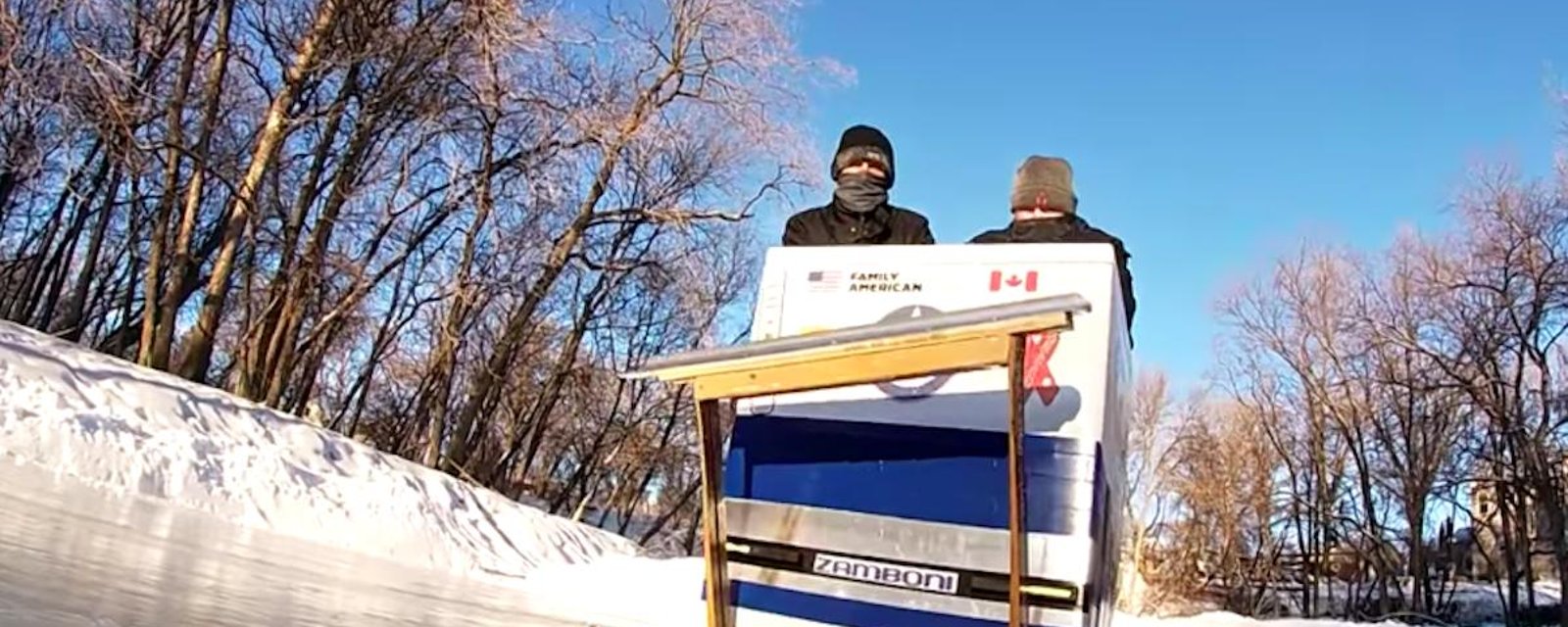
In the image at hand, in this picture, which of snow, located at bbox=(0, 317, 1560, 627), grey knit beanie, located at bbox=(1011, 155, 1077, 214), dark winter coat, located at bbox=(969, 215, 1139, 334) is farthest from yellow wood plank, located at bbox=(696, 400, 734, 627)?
snow, located at bbox=(0, 317, 1560, 627)

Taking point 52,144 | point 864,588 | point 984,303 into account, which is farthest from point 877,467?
point 52,144

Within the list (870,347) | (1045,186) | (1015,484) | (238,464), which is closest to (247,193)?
(238,464)

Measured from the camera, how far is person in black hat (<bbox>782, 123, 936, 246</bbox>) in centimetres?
388

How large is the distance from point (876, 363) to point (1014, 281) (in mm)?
514

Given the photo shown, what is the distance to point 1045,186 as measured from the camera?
12.6 ft

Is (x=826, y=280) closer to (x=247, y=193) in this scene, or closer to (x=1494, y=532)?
(x=247, y=193)

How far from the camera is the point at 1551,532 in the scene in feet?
92.5

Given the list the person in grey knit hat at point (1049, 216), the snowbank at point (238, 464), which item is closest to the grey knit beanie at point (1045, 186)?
the person in grey knit hat at point (1049, 216)

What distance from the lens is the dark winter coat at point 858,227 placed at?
3869 millimetres

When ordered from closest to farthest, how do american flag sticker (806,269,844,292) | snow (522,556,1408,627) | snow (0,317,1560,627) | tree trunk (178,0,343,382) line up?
american flag sticker (806,269,844,292), snow (522,556,1408,627), snow (0,317,1560,627), tree trunk (178,0,343,382)

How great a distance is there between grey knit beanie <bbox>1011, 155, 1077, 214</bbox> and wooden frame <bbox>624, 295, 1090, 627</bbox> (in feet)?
3.44

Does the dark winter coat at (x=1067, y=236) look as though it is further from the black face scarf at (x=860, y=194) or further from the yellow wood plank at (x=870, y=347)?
the yellow wood plank at (x=870, y=347)

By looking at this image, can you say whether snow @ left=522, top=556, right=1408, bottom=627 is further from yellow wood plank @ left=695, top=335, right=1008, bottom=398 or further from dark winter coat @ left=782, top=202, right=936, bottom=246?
yellow wood plank @ left=695, top=335, right=1008, bottom=398

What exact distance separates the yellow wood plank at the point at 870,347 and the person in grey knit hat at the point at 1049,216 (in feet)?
2.82
